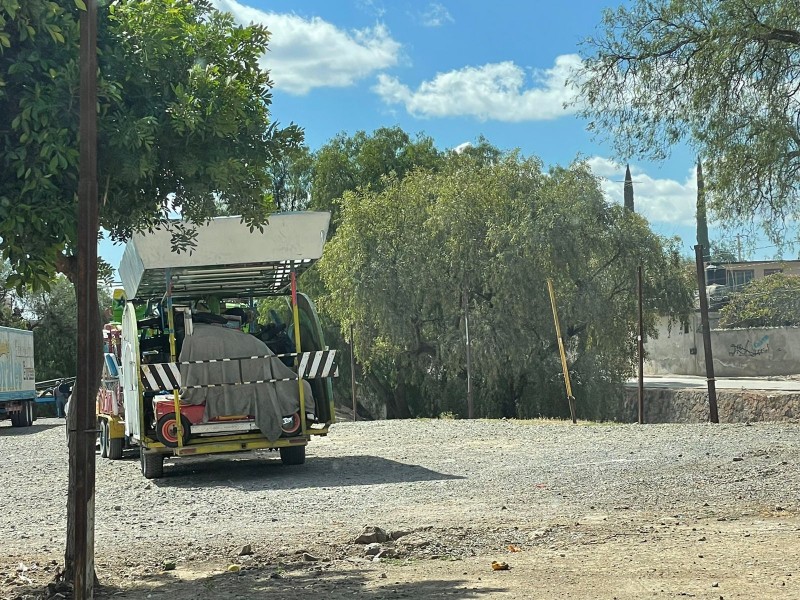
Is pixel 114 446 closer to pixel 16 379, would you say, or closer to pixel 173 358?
pixel 173 358

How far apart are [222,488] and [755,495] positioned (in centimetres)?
678

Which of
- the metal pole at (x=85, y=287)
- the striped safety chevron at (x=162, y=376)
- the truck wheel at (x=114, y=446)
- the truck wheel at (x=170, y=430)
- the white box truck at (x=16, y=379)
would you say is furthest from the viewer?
the white box truck at (x=16, y=379)

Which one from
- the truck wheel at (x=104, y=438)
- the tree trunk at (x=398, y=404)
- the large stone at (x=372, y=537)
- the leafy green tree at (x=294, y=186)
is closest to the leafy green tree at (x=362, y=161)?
the leafy green tree at (x=294, y=186)

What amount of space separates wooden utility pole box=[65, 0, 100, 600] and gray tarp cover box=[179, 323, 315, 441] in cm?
817

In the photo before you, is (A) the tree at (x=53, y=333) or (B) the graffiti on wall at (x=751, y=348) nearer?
(B) the graffiti on wall at (x=751, y=348)

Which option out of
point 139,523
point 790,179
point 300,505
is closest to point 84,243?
point 139,523

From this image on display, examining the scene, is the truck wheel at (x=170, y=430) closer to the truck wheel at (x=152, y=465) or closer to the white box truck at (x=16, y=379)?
the truck wheel at (x=152, y=465)

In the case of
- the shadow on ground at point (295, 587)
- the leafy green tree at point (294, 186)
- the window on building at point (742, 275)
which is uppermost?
the leafy green tree at point (294, 186)

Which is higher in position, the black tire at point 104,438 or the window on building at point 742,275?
the window on building at point 742,275

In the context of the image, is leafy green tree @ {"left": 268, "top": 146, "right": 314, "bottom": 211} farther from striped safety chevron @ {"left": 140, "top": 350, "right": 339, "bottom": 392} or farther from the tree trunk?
striped safety chevron @ {"left": 140, "top": 350, "right": 339, "bottom": 392}

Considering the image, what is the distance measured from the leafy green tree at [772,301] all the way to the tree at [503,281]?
26.1ft

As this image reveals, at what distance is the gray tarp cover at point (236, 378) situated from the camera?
15000 mm

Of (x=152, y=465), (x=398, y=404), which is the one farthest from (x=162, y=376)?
(x=398, y=404)

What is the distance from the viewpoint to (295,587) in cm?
751
